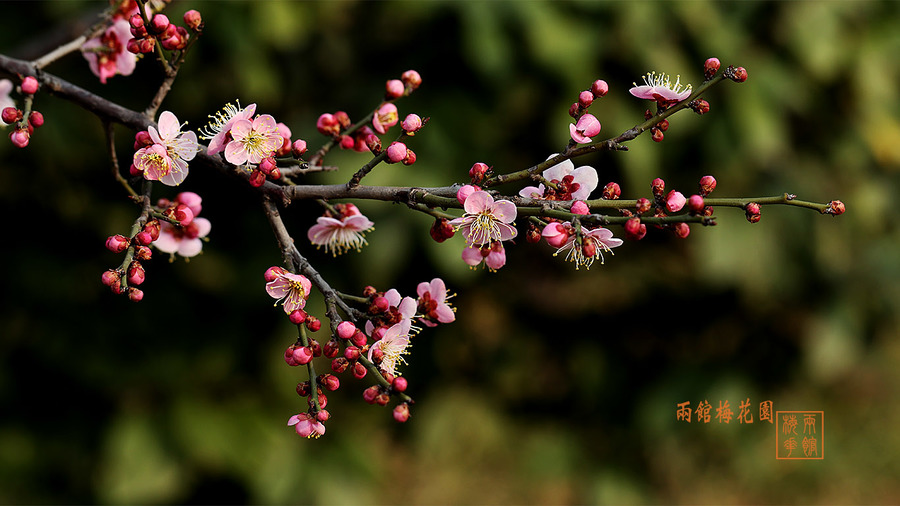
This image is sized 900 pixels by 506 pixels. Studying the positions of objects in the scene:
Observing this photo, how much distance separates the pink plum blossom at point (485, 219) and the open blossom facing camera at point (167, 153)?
1.38 feet

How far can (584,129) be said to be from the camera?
0.95 m

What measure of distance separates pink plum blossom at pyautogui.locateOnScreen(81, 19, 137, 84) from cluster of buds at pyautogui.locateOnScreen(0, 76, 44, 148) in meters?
0.33

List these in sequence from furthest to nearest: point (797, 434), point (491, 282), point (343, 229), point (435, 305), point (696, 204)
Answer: point (491, 282), point (797, 434), point (343, 229), point (435, 305), point (696, 204)

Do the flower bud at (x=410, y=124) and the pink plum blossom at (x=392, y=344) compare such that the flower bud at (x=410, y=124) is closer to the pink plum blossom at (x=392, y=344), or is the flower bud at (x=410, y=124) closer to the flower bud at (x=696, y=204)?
the pink plum blossom at (x=392, y=344)

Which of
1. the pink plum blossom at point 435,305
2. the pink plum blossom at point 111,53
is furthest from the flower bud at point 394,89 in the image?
the pink plum blossom at point 111,53

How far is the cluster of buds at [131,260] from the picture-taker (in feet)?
3.05

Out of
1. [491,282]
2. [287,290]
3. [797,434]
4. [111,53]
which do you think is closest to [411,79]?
[287,290]

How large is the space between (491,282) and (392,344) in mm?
3232

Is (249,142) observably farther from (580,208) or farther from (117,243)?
(580,208)

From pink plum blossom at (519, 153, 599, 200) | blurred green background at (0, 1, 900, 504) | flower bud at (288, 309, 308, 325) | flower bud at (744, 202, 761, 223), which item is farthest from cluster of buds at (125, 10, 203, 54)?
blurred green background at (0, 1, 900, 504)

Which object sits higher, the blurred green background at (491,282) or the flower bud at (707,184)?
the blurred green background at (491,282)

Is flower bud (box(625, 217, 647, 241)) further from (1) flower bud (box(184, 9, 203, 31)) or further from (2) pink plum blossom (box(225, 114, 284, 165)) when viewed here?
(1) flower bud (box(184, 9, 203, 31))

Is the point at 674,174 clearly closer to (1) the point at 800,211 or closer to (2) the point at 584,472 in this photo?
(1) the point at 800,211

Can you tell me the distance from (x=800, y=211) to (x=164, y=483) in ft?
11.2
